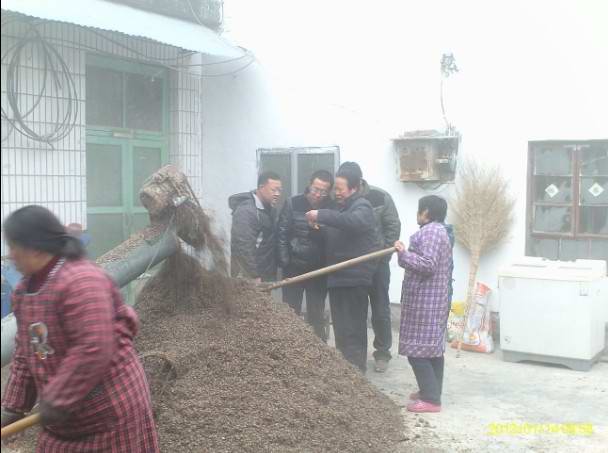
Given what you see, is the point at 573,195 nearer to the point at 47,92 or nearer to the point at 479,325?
the point at 479,325

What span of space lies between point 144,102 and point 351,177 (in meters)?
2.98

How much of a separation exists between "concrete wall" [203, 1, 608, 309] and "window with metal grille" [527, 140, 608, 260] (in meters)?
0.13

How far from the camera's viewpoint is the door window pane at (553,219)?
6383 mm

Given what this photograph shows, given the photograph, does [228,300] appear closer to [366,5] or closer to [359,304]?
[359,304]

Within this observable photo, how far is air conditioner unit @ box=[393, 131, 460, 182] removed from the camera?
6.64 meters

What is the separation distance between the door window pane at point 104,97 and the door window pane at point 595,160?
446 centimetres

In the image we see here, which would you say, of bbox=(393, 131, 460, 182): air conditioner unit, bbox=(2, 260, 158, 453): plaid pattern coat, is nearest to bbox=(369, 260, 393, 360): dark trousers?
bbox=(393, 131, 460, 182): air conditioner unit

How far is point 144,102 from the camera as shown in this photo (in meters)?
7.09

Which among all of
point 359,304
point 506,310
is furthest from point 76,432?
point 506,310

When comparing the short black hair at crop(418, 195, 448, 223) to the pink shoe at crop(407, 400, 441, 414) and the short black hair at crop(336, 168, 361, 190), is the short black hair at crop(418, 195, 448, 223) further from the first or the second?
the pink shoe at crop(407, 400, 441, 414)

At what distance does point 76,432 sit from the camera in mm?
2375

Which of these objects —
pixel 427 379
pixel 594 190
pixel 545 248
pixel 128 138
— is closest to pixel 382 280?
pixel 427 379

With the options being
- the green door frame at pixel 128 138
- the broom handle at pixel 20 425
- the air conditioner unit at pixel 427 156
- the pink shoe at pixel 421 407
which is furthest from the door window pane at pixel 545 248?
the broom handle at pixel 20 425

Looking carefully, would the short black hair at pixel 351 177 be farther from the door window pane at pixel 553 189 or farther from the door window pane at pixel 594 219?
the door window pane at pixel 594 219
